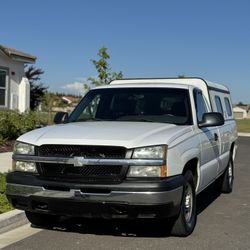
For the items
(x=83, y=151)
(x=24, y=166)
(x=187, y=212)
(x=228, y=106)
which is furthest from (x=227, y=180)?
(x=24, y=166)

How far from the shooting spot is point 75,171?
5.65 m

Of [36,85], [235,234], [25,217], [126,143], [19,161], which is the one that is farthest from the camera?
[36,85]

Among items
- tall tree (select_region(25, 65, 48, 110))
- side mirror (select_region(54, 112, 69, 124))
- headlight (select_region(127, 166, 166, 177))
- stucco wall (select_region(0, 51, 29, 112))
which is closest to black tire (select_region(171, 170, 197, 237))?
headlight (select_region(127, 166, 166, 177))

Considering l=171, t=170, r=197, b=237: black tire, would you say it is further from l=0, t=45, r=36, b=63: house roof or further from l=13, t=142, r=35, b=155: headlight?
l=0, t=45, r=36, b=63: house roof

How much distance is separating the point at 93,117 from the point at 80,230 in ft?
5.26

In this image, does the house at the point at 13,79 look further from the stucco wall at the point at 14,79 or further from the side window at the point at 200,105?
the side window at the point at 200,105

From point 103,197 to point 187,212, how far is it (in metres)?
1.40

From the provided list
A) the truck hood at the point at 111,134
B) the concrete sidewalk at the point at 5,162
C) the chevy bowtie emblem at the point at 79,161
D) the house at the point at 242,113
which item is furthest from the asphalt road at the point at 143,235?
the house at the point at 242,113

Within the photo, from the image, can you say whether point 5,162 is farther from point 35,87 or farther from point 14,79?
point 35,87

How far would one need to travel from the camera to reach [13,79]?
20.5 metres

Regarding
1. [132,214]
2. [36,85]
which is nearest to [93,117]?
[132,214]

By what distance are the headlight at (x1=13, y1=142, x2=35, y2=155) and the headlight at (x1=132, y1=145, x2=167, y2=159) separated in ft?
4.03

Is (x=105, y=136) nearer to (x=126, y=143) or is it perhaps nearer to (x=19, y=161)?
(x=126, y=143)

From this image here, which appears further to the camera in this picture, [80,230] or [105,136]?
[80,230]
